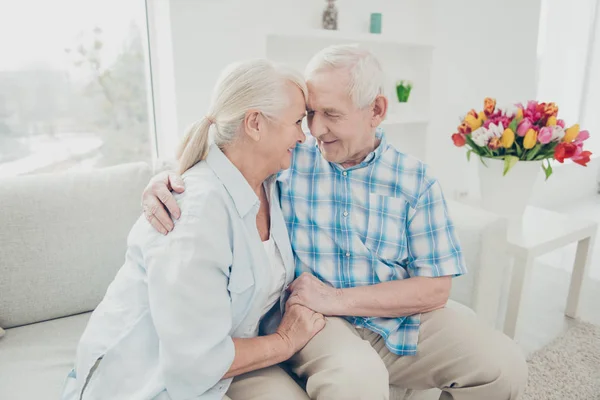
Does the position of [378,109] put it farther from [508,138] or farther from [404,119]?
[404,119]

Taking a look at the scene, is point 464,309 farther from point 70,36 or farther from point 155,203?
point 70,36

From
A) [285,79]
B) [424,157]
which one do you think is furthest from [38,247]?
[424,157]

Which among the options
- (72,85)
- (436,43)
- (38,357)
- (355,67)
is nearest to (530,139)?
(355,67)

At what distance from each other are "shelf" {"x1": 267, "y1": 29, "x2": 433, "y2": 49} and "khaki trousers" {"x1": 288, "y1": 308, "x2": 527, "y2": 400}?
165 centimetres

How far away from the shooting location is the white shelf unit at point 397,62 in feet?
8.45

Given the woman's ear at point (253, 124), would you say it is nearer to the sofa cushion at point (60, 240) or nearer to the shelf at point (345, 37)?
the sofa cushion at point (60, 240)

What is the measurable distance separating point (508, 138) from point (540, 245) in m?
0.44

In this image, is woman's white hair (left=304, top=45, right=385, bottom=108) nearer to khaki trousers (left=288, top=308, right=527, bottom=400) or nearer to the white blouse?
the white blouse

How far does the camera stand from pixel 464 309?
154 centimetres

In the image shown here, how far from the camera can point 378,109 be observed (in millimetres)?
1294

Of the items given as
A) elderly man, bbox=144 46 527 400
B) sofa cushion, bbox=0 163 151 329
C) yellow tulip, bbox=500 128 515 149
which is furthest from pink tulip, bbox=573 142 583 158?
sofa cushion, bbox=0 163 151 329

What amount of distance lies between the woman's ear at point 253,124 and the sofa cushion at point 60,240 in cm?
65

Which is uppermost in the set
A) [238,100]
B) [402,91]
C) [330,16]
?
[330,16]

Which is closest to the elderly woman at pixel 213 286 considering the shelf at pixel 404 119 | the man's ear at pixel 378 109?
the man's ear at pixel 378 109
